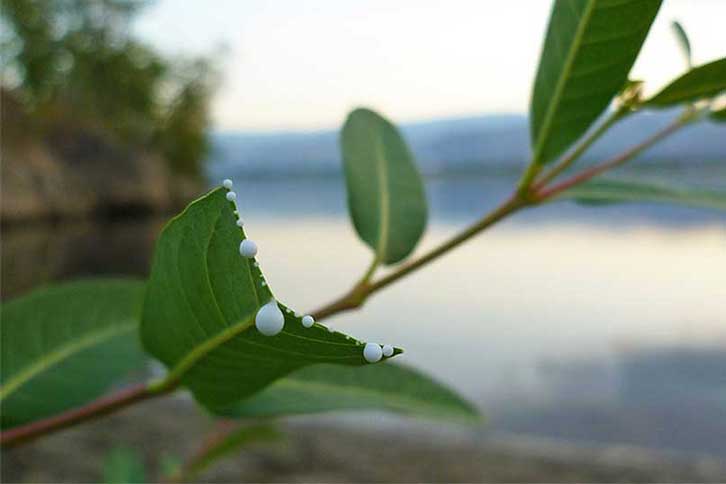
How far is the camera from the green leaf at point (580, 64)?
15.7 inches

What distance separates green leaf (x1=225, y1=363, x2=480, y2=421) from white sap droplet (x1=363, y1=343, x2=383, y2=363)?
221mm

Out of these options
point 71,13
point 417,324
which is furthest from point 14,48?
point 417,324

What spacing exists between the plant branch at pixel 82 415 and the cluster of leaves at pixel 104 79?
19.0 meters

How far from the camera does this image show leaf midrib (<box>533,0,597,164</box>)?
1.36 feet

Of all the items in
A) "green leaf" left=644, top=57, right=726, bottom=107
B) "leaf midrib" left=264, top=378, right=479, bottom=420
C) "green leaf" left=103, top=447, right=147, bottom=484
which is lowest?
"green leaf" left=103, top=447, right=147, bottom=484

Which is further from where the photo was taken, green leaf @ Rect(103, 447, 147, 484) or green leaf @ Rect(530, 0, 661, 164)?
green leaf @ Rect(103, 447, 147, 484)

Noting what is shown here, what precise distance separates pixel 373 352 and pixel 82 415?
0.89ft

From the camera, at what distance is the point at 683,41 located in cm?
51

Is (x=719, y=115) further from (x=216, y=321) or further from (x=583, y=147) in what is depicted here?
(x=216, y=321)

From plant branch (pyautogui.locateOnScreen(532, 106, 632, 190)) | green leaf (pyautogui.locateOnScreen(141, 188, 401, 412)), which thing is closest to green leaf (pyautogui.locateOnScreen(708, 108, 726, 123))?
plant branch (pyautogui.locateOnScreen(532, 106, 632, 190))

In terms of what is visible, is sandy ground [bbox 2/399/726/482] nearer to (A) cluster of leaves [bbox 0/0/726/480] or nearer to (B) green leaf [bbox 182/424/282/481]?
(B) green leaf [bbox 182/424/282/481]

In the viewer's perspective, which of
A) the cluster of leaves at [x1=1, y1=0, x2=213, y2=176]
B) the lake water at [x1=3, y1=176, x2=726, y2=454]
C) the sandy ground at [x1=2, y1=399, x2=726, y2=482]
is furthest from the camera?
the cluster of leaves at [x1=1, y1=0, x2=213, y2=176]

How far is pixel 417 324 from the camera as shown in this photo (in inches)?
301

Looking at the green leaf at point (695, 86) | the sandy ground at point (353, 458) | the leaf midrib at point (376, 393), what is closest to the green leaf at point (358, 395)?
the leaf midrib at point (376, 393)
